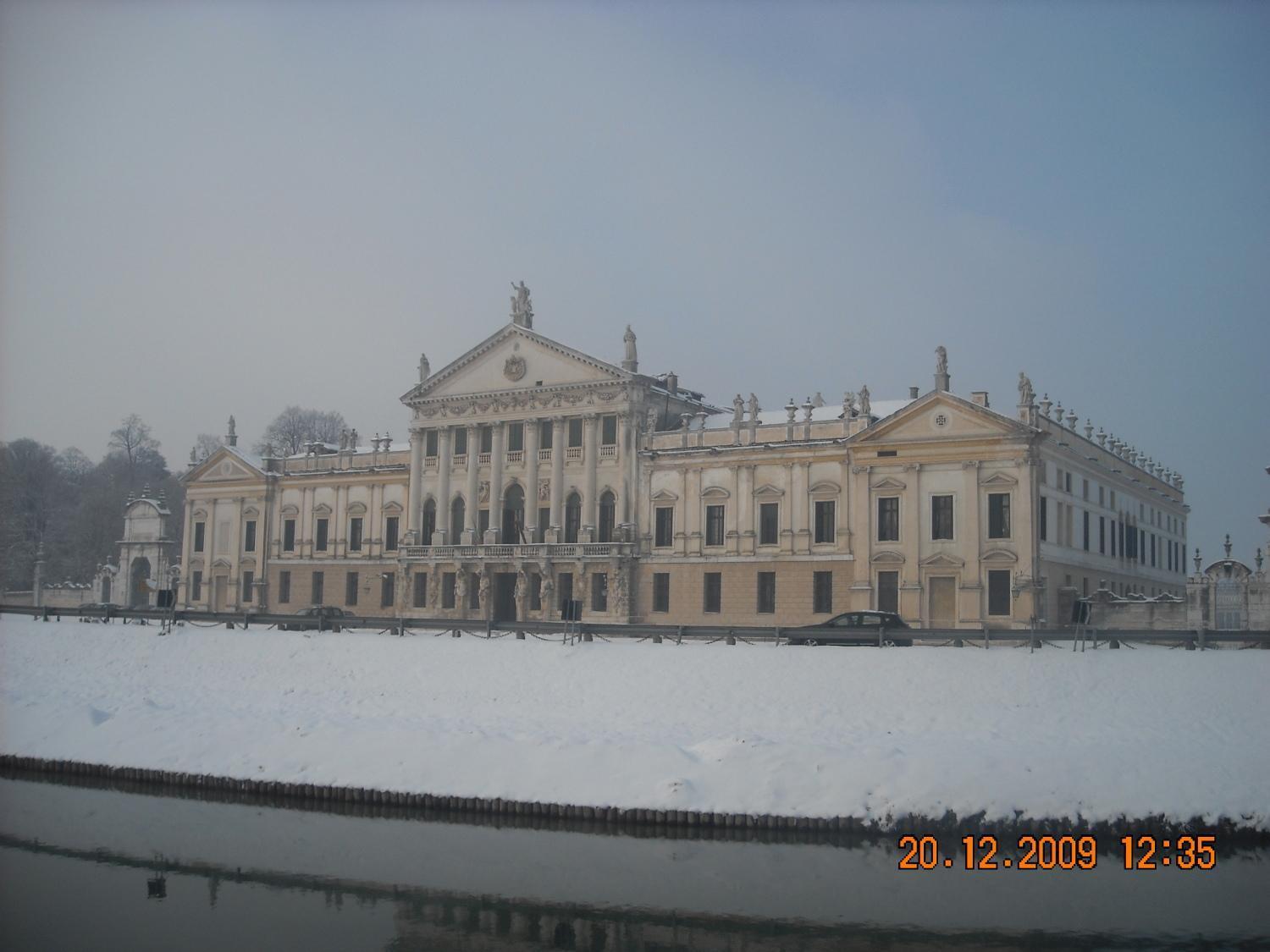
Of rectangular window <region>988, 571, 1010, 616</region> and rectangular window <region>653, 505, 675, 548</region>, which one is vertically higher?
rectangular window <region>653, 505, 675, 548</region>

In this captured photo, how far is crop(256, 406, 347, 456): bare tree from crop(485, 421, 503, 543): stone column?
4980 centimetres

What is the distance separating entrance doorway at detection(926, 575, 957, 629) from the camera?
172ft

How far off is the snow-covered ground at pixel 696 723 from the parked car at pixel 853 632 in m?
2.39

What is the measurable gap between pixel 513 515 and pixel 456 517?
3.57 meters

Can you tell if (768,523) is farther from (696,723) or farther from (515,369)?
(696,723)

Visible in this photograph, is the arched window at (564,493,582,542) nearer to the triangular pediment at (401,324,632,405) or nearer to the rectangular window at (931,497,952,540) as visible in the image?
the triangular pediment at (401,324,632,405)

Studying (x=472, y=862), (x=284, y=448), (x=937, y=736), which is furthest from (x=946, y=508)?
(x=284, y=448)

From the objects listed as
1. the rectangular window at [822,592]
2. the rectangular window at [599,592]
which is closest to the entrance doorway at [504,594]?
the rectangular window at [599,592]

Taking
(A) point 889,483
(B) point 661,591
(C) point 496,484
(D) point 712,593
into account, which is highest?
(C) point 496,484

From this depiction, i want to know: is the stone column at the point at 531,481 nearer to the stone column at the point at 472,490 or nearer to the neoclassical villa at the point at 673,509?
the neoclassical villa at the point at 673,509

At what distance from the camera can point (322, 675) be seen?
4128 centimetres

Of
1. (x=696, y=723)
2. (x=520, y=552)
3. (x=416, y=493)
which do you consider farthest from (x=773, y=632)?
(x=416, y=493)

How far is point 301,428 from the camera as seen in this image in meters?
114

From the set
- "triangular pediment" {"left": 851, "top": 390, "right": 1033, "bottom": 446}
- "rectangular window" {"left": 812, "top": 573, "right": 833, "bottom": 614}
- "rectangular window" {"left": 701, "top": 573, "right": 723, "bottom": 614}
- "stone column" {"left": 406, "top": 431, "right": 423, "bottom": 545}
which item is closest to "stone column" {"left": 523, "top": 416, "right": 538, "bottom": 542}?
"stone column" {"left": 406, "top": 431, "right": 423, "bottom": 545}
